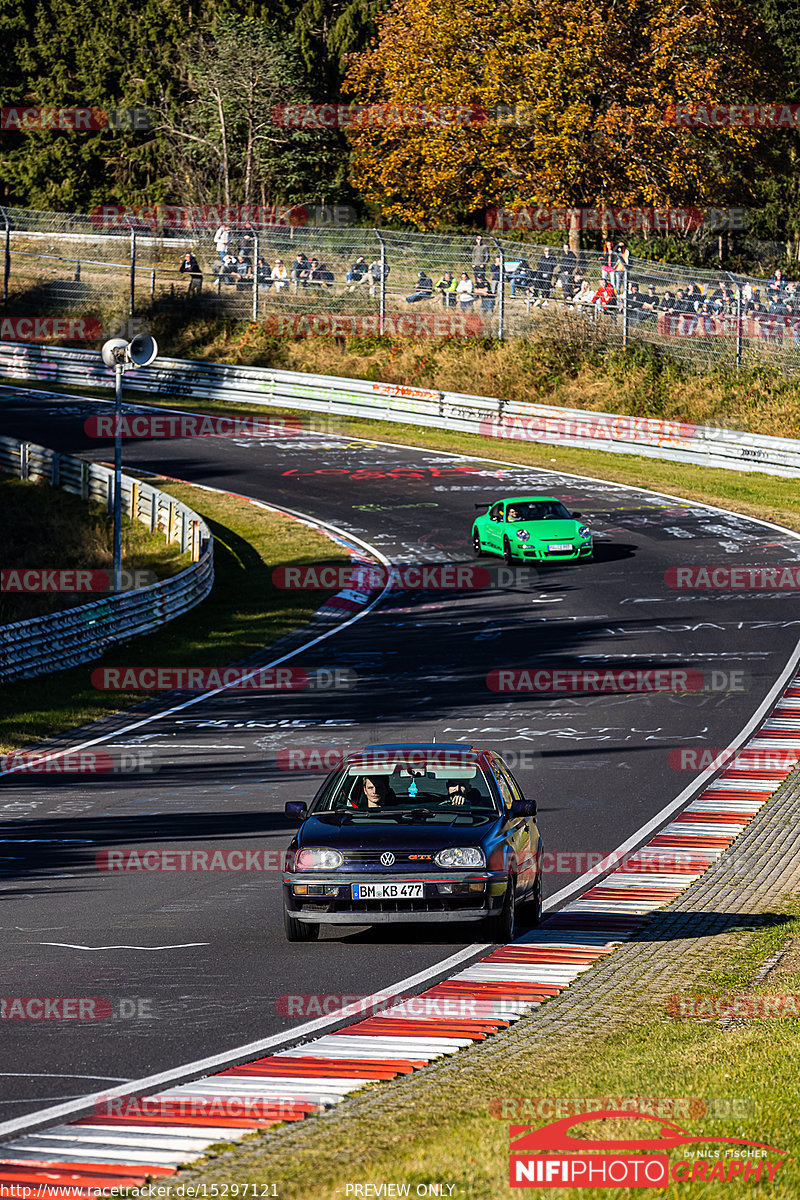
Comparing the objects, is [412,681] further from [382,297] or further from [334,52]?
[334,52]

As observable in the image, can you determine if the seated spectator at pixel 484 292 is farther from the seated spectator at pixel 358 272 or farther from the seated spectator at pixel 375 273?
the seated spectator at pixel 358 272

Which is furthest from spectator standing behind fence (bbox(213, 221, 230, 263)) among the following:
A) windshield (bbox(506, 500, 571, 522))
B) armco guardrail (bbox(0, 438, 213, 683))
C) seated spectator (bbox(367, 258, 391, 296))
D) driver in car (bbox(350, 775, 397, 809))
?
driver in car (bbox(350, 775, 397, 809))

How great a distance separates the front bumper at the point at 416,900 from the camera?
10.6 meters

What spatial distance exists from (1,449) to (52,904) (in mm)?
32275

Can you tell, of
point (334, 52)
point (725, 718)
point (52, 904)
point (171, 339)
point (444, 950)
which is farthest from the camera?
point (334, 52)

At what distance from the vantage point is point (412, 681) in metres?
24.2

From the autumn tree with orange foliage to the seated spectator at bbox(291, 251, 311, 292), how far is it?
636 centimetres

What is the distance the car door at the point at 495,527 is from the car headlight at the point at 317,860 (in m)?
22.4

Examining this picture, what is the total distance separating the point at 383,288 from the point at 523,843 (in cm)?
4380

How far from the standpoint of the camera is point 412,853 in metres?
10.7

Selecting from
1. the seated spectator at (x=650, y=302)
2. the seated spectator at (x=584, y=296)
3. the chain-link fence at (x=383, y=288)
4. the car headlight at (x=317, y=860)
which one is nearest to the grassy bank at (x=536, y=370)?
the chain-link fence at (x=383, y=288)

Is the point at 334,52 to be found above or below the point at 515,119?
above

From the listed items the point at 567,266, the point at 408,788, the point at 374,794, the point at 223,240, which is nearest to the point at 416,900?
the point at 374,794

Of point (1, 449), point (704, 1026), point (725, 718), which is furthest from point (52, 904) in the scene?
point (1, 449)
